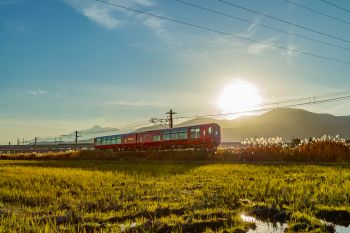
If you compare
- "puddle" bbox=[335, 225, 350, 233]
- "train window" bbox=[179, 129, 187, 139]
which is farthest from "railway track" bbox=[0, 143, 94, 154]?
"puddle" bbox=[335, 225, 350, 233]

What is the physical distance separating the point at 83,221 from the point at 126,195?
2718mm

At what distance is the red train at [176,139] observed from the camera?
138 feet

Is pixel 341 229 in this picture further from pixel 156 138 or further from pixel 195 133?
pixel 156 138

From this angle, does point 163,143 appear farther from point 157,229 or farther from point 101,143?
point 157,229

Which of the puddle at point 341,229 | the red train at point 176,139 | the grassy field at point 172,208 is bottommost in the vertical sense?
the puddle at point 341,229

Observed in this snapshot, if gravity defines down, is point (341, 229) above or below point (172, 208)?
below

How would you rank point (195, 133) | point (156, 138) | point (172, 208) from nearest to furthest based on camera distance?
point (172, 208) → point (195, 133) → point (156, 138)

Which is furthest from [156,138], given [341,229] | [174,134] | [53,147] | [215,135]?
[53,147]

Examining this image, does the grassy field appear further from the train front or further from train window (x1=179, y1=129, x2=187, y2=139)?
train window (x1=179, y1=129, x2=187, y2=139)

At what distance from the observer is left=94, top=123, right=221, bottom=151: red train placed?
42.1 meters

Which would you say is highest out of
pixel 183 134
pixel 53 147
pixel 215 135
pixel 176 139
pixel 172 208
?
pixel 183 134

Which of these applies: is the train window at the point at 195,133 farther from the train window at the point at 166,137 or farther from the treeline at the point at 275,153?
the treeline at the point at 275,153

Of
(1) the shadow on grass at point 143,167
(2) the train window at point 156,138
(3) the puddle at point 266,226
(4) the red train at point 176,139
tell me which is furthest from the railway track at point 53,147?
(3) the puddle at point 266,226

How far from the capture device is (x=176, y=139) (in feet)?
148
